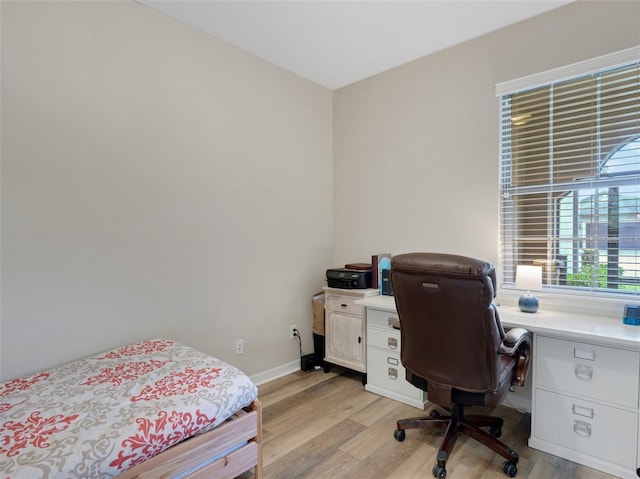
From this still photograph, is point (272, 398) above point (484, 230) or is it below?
below

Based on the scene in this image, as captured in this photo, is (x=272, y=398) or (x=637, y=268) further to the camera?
(x=272, y=398)

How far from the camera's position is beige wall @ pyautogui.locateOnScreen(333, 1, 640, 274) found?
2.28 m

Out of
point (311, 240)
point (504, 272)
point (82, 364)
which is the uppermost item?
point (311, 240)

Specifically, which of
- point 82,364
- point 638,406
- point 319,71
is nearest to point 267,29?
point 319,71

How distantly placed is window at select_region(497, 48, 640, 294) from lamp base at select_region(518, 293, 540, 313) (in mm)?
224

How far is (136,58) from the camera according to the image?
221 centimetres

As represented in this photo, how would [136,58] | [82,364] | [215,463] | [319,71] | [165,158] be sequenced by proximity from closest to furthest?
[215,463]
[82,364]
[136,58]
[165,158]
[319,71]

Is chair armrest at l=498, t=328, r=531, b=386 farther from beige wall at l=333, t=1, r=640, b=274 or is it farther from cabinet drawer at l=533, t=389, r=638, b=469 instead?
beige wall at l=333, t=1, r=640, b=274

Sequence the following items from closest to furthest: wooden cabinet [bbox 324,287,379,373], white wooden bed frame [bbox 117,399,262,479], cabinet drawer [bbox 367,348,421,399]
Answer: white wooden bed frame [bbox 117,399,262,479] → cabinet drawer [bbox 367,348,421,399] → wooden cabinet [bbox 324,287,379,373]

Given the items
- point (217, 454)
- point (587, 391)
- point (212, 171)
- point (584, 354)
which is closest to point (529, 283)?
point (584, 354)

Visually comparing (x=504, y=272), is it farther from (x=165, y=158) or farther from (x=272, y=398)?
(x=165, y=158)

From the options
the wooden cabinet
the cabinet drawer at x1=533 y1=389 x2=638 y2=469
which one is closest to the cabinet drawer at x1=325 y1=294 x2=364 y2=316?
the wooden cabinet

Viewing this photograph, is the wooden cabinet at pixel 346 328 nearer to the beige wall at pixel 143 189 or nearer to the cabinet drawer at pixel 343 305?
the cabinet drawer at pixel 343 305

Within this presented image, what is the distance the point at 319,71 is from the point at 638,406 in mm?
3239
